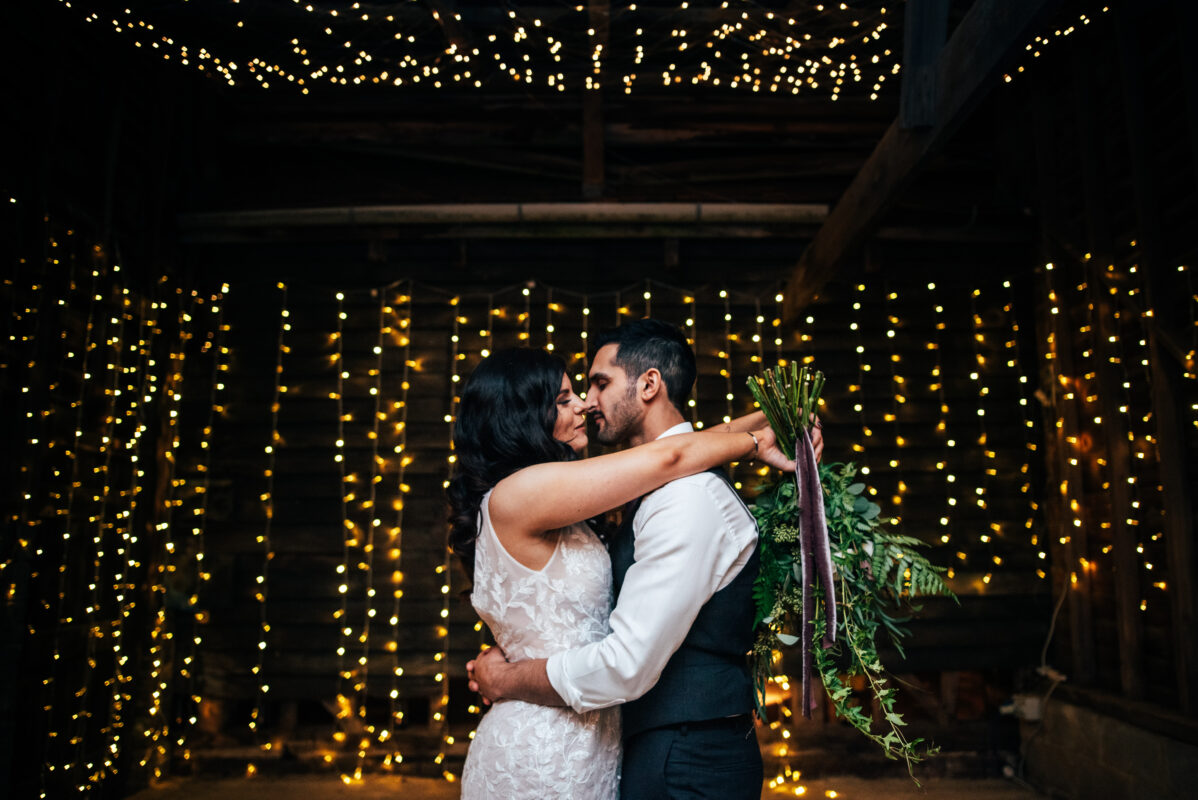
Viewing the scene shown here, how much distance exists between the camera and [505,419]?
1.86 meters

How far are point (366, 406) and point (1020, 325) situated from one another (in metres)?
3.92

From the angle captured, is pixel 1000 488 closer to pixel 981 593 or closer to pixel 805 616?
pixel 981 593

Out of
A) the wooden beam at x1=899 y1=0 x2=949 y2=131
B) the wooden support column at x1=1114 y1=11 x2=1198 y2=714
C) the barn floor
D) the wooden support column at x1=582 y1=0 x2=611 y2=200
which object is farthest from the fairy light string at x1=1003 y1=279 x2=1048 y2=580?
the wooden support column at x1=582 y1=0 x2=611 y2=200

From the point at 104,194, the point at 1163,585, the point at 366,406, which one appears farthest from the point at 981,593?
the point at 104,194

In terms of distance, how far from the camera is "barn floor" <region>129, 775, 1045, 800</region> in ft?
12.9

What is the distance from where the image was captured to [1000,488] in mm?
4418

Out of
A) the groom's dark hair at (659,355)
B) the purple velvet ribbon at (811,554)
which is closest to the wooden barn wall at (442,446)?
the groom's dark hair at (659,355)

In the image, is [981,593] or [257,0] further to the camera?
[981,593]

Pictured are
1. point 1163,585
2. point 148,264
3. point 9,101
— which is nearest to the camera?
point 9,101

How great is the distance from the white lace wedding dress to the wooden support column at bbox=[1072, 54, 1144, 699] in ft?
10.1

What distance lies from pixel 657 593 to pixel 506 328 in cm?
321

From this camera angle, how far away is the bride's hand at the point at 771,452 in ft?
5.97

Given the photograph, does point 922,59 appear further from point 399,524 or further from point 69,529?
point 69,529

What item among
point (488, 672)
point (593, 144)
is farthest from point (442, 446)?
point (488, 672)
